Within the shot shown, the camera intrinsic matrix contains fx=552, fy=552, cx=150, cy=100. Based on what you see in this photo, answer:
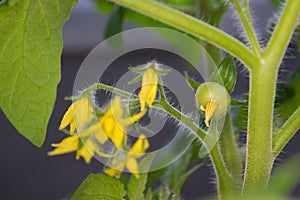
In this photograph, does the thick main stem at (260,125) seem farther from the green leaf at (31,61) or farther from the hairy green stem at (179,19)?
the green leaf at (31,61)

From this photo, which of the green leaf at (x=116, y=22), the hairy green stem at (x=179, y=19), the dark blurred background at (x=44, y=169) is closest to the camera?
the hairy green stem at (x=179, y=19)

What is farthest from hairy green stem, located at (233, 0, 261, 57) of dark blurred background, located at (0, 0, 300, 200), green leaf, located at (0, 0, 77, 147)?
dark blurred background, located at (0, 0, 300, 200)

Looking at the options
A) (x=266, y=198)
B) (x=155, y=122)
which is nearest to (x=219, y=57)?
(x=155, y=122)

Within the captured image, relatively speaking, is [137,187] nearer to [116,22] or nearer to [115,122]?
[115,122]

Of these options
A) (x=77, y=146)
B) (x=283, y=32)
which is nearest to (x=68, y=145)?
(x=77, y=146)

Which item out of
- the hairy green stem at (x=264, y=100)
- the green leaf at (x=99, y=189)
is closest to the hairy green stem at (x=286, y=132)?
the hairy green stem at (x=264, y=100)

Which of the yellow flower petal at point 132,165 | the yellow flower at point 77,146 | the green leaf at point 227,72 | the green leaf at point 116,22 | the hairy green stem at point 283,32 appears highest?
the green leaf at point 116,22

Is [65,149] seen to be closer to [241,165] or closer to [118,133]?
[118,133]
